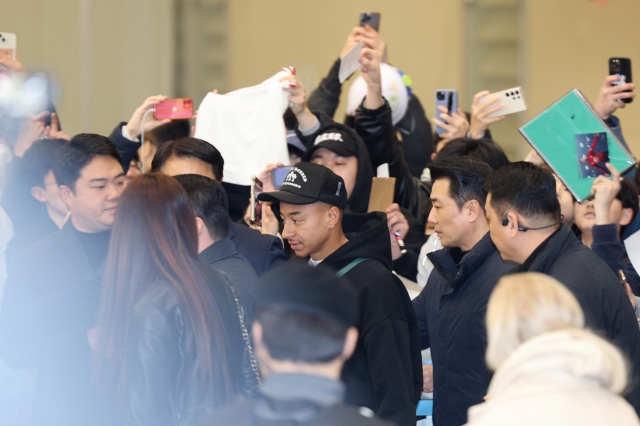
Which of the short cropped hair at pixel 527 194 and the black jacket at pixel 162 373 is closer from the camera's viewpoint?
the black jacket at pixel 162 373

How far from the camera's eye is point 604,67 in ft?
21.1

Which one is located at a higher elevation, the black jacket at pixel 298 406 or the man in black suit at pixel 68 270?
the black jacket at pixel 298 406

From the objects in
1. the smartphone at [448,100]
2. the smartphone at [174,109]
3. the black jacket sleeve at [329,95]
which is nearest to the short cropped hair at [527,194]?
the smartphone at [448,100]

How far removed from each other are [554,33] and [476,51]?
636 millimetres

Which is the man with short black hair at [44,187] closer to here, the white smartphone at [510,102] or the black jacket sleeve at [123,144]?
the black jacket sleeve at [123,144]

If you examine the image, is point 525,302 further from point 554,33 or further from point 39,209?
point 554,33

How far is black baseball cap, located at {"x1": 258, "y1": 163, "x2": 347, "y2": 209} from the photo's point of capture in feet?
9.57

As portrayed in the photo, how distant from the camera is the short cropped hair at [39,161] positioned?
3.88 metres

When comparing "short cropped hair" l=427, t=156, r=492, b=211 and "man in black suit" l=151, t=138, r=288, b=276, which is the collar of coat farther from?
"man in black suit" l=151, t=138, r=288, b=276

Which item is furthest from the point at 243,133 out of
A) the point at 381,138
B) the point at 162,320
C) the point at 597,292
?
the point at 162,320

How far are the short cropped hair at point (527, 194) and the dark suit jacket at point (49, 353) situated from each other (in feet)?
4.84

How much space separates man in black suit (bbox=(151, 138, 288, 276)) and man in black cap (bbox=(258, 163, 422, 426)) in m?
0.28

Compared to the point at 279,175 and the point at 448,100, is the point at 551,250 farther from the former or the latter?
the point at 448,100

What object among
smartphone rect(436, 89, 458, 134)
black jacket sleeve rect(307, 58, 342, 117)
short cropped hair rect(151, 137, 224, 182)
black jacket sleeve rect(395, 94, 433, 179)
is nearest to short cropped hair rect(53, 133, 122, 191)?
short cropped hair rect(151, 137, 224, 182)
